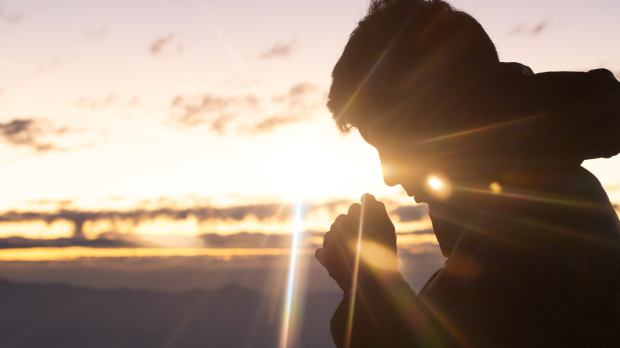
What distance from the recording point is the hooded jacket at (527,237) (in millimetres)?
1935

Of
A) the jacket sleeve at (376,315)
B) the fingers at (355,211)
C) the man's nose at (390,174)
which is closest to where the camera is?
the jacket sleeve at (376,315)

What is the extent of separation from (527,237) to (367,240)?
1.08 m

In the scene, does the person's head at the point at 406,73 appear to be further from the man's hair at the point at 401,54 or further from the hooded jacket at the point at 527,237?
the hooded jacket at the point at 527,237

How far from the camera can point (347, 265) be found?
3.01 metres

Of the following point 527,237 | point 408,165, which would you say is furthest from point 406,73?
point 527,237

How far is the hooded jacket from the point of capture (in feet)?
6.35

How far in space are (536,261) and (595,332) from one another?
455mm

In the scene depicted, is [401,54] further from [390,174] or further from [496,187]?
[496,187]

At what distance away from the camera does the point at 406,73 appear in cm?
289

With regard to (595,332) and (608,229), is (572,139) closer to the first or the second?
(608,229)

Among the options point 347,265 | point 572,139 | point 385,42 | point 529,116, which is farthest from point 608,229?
point 385,42

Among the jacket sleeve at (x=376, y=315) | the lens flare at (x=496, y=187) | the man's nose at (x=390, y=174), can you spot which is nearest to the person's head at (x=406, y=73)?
the man's nose at (x=390, y=174)

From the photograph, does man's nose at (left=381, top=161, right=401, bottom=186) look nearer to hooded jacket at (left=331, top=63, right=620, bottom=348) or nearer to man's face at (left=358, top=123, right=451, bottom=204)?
man's face at (left=358, top=123, right=451, bottom=204)

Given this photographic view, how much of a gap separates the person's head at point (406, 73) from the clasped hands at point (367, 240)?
328 millimetres
